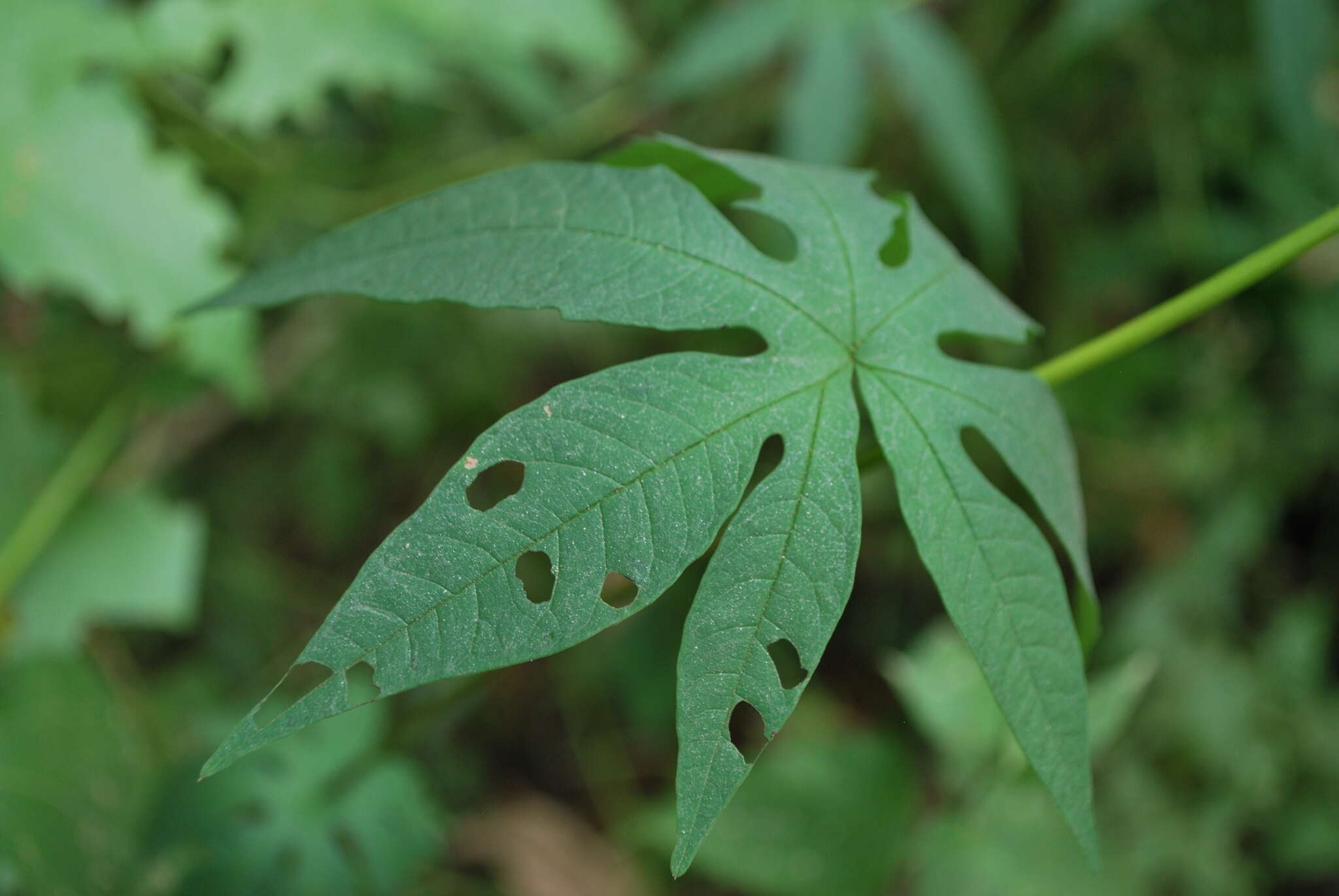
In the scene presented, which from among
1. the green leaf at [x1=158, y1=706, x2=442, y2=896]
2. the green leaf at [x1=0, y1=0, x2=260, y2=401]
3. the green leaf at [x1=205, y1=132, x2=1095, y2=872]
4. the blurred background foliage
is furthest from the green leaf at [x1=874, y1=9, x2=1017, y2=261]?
the green leaf at [x1=158, y1=706, x2=442, y2=896]

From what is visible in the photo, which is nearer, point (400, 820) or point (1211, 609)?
point (400, 820)

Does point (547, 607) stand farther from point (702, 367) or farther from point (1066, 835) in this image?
point (1066, 835)

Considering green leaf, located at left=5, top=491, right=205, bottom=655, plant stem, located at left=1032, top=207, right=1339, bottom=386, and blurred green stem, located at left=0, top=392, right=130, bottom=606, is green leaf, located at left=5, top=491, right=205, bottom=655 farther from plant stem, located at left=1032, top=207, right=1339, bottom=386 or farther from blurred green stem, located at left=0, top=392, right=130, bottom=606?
plant stem, located at left=1032, top=207, right=1339, bottom=386

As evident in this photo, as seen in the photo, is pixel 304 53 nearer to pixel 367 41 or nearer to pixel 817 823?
pixel 367 41

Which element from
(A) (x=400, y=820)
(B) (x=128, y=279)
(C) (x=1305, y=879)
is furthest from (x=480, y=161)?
(C) (x=1305, y=879)

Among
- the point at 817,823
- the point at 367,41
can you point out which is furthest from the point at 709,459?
the point at 817,823

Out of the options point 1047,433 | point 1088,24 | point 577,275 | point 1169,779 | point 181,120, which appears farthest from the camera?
point 1169,779

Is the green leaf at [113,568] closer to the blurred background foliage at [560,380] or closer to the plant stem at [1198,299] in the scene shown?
the blurred background foliage at [560,380]

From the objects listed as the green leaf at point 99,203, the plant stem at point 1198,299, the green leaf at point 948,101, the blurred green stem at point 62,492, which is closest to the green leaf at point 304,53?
the green leaf at point 99,203
